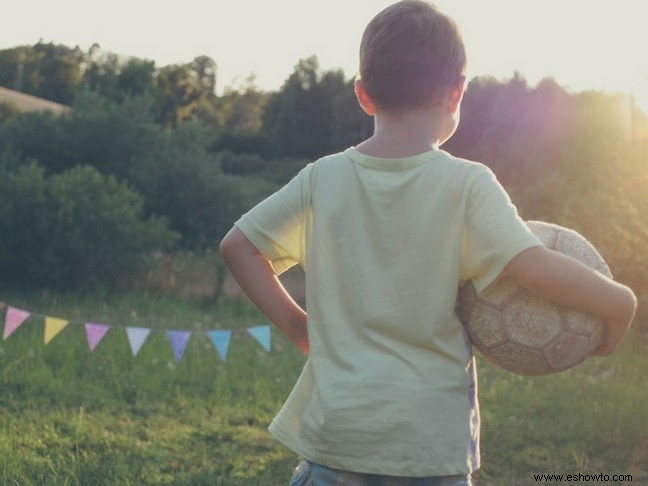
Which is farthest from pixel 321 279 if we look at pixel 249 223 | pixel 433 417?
pixel 433 417

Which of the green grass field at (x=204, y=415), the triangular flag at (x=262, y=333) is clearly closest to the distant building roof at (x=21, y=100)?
the green grass field at (x=204, y=415)

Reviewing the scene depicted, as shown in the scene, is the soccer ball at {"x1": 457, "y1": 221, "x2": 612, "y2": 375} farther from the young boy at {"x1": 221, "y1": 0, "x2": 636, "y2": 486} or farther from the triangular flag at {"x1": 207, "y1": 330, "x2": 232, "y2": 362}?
the triangular flag at {"x1": 207, "y1": 330, "x2": 232, "y2": 362}

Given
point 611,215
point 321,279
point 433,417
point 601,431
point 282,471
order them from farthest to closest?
point 611,215, point 601,431, point 282,471, point 321,279, point 433,417

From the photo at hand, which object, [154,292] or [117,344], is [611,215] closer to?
[117,344]

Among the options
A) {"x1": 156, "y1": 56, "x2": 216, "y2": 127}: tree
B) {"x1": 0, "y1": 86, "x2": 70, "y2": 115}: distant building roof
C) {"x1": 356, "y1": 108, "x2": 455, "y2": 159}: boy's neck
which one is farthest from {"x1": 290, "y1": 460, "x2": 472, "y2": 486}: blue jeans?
{"x1": 156, "y1": 56, "x2": 216, "y2": 127}: tree

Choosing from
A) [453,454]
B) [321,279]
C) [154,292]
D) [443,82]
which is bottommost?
[154,292]

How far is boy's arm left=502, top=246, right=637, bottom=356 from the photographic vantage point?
202 centimetres

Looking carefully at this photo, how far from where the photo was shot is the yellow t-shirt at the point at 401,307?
2.08 m

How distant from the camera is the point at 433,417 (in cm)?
209

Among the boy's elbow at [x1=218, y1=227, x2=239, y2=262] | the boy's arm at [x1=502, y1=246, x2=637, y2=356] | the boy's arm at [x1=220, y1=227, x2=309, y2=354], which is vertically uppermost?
the boy's arm at [x1=502, y1=246, x2=637, y2=356]

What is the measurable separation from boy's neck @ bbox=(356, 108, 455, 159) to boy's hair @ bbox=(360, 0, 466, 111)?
0.03 metres

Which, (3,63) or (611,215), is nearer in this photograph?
(611,215)

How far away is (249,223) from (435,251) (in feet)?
1.54

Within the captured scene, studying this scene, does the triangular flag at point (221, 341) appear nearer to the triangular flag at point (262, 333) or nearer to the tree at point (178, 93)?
the triangular flag at point (262, 333)
